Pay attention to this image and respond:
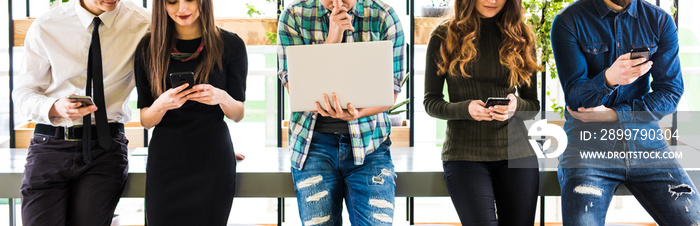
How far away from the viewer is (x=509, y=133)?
2062 mm

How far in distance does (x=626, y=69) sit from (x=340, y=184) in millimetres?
984

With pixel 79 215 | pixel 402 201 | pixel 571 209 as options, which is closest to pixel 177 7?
pixel 79 215

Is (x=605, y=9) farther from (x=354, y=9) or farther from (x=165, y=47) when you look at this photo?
(x=165, y=47)

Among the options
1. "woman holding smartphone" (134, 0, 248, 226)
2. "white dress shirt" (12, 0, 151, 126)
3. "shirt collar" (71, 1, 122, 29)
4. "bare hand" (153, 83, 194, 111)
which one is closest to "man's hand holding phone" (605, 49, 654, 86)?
"woman holding smartphone" (134, 0, 248, 226)

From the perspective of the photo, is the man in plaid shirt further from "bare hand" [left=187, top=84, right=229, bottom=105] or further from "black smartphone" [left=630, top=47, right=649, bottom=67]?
"black smartphone" [left=630, top=47, right=649, bottom=67]

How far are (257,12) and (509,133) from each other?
4.86 feet

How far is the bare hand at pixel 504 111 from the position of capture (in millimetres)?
1918

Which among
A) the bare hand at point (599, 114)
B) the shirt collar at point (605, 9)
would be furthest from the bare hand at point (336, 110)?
the shirt collar at point (605, 9)

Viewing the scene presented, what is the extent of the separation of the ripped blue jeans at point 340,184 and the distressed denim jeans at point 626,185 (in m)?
0.59

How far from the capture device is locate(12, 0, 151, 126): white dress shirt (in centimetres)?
203

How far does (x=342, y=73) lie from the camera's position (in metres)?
1.86

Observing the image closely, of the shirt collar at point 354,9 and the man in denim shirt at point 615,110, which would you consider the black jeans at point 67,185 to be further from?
the man in denim shirt at point 615,110

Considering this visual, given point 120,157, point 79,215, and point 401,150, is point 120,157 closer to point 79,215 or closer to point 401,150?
point 79,215

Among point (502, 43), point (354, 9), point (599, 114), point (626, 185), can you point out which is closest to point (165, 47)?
point (354, 9)
